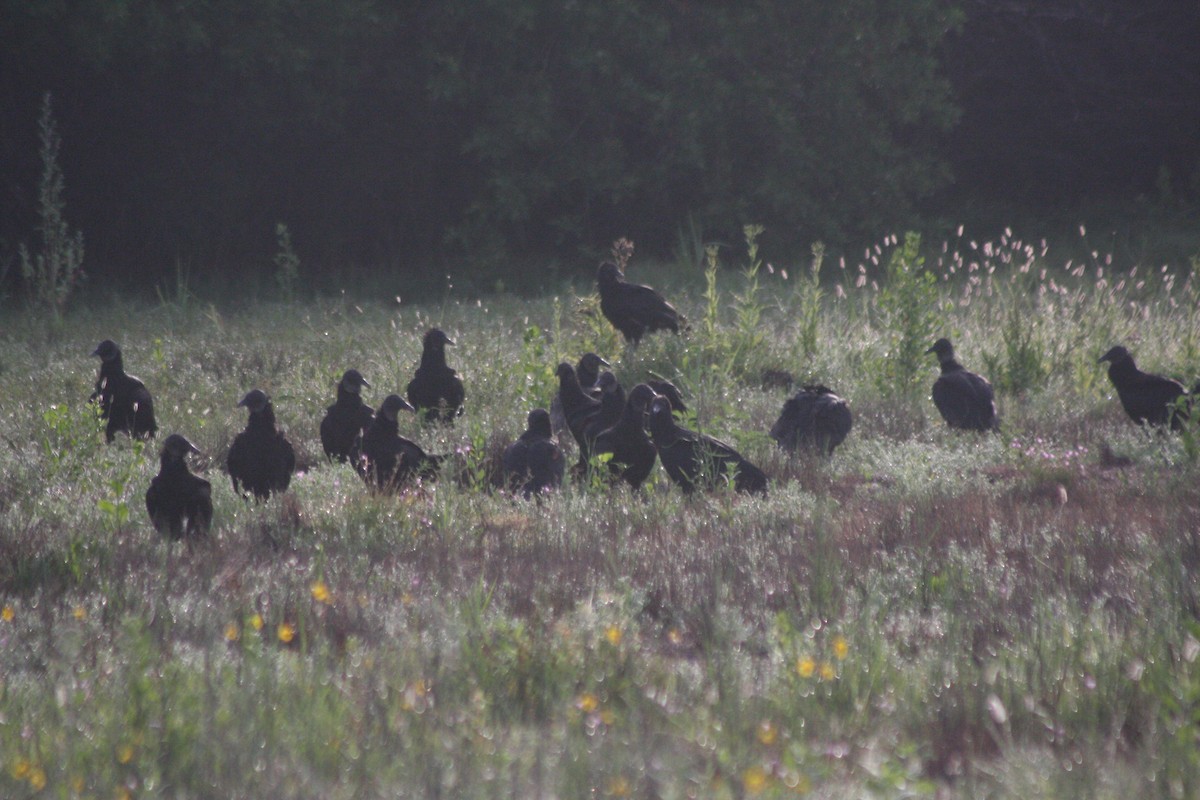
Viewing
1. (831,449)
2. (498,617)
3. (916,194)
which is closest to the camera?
(498,617)

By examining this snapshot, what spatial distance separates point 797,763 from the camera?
8.88ft

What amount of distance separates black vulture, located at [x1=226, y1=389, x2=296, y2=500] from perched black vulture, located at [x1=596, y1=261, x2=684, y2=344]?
4.25 meters

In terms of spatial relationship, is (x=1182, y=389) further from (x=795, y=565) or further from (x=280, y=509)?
(x=280, y=509)

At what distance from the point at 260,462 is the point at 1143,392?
5695 millimetres

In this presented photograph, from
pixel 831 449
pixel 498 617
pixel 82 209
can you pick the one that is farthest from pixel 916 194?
pixel 498 617

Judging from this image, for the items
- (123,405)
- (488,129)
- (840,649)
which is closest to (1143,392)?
(840,649)

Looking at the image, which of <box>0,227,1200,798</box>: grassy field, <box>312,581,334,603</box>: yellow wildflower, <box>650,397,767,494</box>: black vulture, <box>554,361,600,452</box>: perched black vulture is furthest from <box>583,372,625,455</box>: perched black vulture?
<box>312,581,334,603</box>: yellow wildflower

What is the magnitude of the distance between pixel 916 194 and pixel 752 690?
21.4m

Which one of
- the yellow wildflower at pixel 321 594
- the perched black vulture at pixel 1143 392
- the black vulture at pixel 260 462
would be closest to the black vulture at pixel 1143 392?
the perched black vulture at pixel 1143 392

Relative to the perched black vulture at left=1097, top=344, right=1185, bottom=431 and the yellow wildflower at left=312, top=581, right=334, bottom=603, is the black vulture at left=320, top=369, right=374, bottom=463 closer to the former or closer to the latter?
the yellow wildflower at left=312, top=581, right=334, bottom=603

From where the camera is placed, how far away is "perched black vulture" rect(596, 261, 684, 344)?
→ 1029 centimetres

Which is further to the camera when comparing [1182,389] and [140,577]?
[1182,389]

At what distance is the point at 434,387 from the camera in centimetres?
873

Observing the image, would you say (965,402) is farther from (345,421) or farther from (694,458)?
(345,421)
